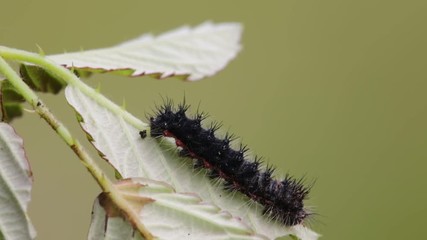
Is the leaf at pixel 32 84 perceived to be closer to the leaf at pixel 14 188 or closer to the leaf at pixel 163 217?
the leaf at pixel 14 188

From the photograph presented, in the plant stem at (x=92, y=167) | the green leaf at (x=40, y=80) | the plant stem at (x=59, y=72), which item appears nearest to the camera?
the plant stem at (x=92, y=167)

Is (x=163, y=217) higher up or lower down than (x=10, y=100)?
lower down

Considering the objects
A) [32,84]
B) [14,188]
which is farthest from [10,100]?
[14,188]

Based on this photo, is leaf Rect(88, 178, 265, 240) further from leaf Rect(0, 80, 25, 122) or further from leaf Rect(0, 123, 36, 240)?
leaf Rect(0, 80, 25, 122)

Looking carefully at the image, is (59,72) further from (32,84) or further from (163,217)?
(163,217)

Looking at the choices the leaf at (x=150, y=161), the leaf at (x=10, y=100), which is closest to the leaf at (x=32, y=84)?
the leaf at (x=10, y=100)

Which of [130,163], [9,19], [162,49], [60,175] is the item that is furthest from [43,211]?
[130,163]
